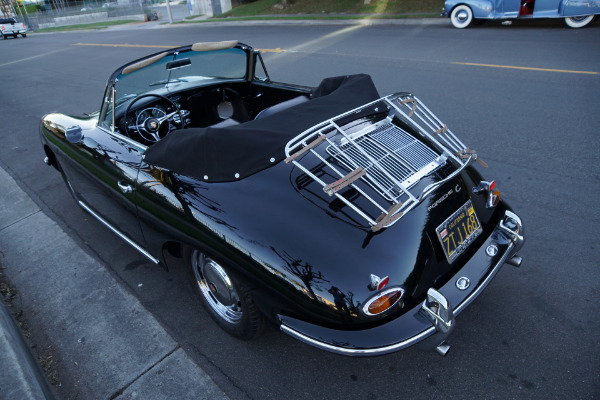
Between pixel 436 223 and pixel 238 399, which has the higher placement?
pixel 436 223

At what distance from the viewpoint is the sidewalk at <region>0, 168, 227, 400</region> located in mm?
2549

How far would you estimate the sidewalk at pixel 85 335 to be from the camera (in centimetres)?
255

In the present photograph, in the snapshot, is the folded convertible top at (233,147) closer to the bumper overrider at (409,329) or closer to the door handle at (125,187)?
the door handle at (125,187)

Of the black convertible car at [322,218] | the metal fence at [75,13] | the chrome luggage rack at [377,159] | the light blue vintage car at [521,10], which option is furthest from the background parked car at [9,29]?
the chrome luggage rack at [377,159]

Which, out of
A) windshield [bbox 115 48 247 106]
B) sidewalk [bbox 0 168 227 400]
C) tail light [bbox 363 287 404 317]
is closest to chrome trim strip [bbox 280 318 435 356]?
tail light [bbox 363 287 404 317]

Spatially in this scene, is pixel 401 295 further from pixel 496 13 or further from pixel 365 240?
pixel 496 13

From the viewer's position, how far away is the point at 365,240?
2.22m

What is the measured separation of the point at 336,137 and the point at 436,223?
0.84 meters

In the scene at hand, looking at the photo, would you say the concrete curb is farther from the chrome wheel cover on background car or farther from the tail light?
the tail light

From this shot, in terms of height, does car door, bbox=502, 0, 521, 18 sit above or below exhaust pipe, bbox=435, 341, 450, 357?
above

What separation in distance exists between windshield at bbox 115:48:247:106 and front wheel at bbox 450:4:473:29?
1002cm

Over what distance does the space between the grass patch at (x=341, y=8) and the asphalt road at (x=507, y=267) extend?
22.5ft

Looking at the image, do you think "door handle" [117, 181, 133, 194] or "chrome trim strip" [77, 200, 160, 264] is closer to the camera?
"door handle" [117, 181, 133, 194]

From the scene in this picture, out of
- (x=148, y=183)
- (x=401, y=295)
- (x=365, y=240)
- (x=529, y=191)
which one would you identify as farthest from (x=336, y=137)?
(x=529, y=191)
